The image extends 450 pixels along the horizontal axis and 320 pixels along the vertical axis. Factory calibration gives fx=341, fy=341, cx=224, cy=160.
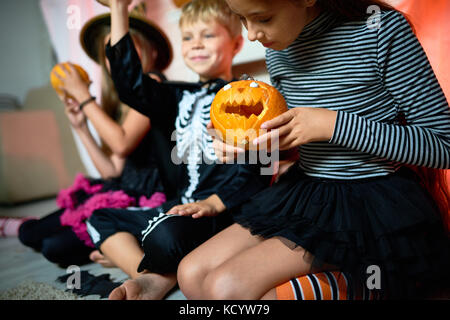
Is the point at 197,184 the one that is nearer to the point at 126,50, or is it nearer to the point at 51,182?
the point at 126,50

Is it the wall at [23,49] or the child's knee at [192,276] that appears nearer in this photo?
the child's knee at [192,276]

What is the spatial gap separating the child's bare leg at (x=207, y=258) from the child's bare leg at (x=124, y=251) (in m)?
0.24

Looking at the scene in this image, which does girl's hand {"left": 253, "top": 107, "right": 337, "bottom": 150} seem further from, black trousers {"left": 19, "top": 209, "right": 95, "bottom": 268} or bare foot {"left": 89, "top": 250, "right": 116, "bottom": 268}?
black trousers {"left": 19, "top": 209, "right": 95, "bottom": 268}

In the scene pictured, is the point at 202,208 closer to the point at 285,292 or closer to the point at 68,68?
the point at 285,292

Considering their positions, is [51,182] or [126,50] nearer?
[126,50]

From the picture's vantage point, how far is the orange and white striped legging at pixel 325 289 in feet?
2.13

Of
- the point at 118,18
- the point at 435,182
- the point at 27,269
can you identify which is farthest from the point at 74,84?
the point at 435,182

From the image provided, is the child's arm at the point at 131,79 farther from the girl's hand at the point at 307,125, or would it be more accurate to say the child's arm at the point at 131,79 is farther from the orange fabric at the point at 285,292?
the orange fabric at the point at 285,292

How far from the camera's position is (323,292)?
657mm

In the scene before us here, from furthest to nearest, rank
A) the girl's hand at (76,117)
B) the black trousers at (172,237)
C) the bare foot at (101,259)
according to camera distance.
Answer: the girl's hand at (76,117) → the bare foot at (101,259) → the black trousers at (172,237)

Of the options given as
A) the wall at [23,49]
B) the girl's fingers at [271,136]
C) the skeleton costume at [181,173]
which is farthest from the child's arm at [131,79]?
the wall at [23,49]

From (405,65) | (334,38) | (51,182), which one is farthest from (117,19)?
(51,182)

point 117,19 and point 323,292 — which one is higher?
point 117,19
